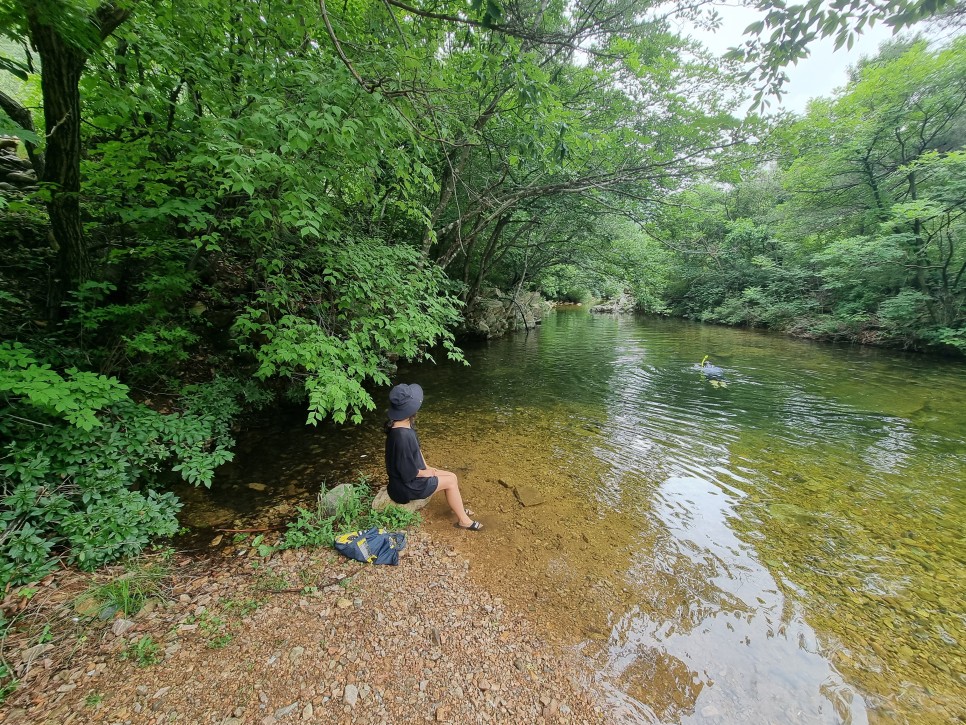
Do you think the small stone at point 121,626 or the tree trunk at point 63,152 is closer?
the small stone at point 121,626

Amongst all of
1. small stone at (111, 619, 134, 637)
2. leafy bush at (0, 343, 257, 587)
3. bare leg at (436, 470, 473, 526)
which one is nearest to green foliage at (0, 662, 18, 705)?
small stone at (111, 619, 134, 637)

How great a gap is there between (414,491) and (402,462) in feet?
1.12

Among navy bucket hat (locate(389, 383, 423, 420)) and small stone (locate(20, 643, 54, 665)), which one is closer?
small stone (locate(20, 643, 54, 665))

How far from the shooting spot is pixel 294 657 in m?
2.28

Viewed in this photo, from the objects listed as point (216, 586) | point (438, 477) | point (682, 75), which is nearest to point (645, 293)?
point (682, 75)

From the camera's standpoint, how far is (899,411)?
784 cm

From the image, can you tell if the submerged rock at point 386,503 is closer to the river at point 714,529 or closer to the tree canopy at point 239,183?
the river at point 714,529

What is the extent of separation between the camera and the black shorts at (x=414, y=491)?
3613 mm

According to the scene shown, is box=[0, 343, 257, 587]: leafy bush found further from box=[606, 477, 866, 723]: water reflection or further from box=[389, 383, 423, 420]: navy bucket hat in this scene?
box=[606, 477, 866, 723]: water reflection

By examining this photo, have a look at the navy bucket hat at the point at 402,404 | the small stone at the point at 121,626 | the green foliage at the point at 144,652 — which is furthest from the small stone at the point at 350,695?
the navy bucket hat at the point at 402,404

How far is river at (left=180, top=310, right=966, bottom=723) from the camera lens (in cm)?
243

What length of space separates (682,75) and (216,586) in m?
11.4

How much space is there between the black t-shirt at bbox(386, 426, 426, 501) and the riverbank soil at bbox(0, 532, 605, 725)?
2.67 ft

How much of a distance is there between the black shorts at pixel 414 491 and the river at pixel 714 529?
0.48 meters
